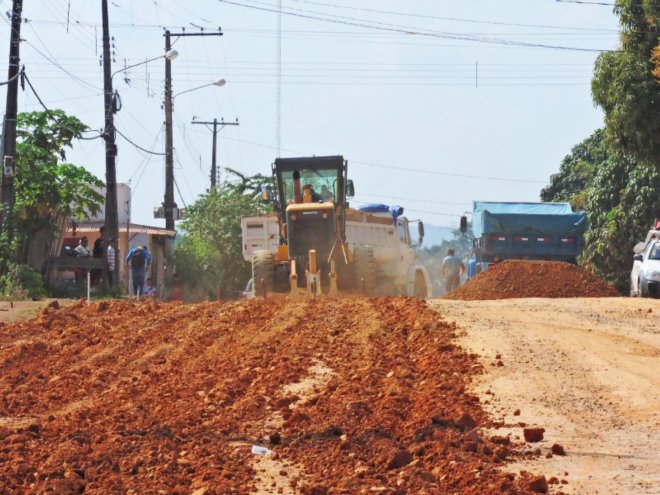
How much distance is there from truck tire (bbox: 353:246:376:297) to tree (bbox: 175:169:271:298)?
75.2ft

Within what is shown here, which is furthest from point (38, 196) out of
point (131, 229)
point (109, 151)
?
point (131, 229)

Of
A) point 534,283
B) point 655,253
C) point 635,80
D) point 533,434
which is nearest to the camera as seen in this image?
point 533,434

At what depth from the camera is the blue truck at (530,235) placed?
1474 inches

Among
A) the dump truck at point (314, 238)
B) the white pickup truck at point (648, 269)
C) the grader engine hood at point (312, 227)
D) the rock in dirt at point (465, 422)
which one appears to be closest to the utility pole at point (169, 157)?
the dump truck at point (314, 238)

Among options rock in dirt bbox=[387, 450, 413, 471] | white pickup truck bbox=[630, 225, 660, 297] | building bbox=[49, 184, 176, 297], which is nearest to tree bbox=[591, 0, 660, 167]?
white pickup truck bbox=[630, 225, 660, 297]

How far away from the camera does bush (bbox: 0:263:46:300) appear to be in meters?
28.6

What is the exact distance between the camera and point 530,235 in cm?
3747

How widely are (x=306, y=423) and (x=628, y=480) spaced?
314 cm

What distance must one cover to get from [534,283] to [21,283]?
1208cm

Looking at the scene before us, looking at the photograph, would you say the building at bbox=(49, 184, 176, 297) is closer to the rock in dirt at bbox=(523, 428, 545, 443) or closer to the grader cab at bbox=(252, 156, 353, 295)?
the grader cab at bbox=(252, 156, 353, 295)

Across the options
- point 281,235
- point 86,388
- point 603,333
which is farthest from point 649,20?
point 86,388

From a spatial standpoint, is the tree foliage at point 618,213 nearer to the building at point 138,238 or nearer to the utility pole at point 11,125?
the building at point 138,238

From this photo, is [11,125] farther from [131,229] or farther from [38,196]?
[131,229]

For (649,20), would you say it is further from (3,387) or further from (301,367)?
(3,387)
